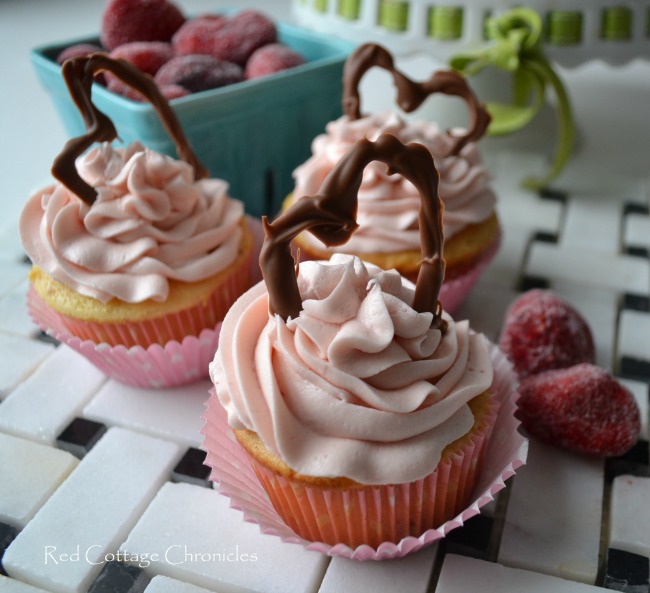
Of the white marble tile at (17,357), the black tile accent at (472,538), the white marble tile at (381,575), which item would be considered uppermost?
the white marble tile at (381,575)

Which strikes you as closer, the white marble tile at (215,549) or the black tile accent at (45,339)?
the white marble tile at (215,549)

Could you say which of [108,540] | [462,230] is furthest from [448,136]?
[108,540]

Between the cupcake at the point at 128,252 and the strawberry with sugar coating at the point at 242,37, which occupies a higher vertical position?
the strawberry with sugar coating at the point at 242,37

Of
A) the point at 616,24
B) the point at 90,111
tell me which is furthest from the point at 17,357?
the point at 616,24

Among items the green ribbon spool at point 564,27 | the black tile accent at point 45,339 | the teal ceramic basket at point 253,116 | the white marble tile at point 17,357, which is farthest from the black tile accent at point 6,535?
the green ribbon spool at point 564,27

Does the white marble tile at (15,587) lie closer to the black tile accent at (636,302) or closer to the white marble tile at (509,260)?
the white marble tile at (509,260)

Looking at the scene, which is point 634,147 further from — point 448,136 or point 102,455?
→ point 102,455

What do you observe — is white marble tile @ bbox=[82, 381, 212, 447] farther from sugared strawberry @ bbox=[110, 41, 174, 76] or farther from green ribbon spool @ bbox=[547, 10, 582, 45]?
green ribbon spool @ bbox=[547, 10, 582, 45]

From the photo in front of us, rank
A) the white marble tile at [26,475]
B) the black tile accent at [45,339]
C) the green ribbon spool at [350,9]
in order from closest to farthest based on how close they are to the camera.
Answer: the white marble tile at [26,475], the black tile accent at [45,339], the green ribbon spool at [350,9]
